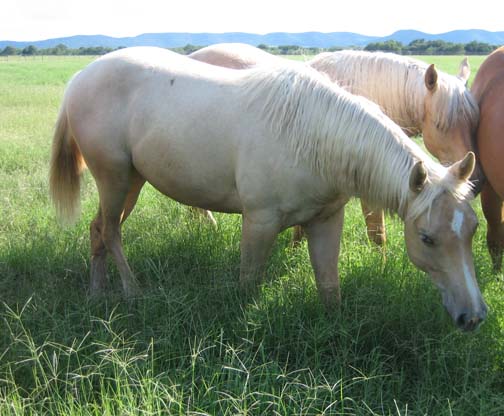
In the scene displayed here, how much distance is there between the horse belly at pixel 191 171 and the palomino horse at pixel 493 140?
174 centimetres

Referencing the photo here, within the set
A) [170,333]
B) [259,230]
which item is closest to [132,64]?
[259,230]

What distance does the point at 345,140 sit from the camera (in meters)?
2.89

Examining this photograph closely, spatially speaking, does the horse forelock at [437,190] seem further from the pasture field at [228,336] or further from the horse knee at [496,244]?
the horse knee at [496,244]

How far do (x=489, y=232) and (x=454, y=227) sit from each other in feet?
6.22

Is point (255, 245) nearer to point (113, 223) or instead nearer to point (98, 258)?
point (113, 223)

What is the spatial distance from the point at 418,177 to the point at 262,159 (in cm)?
94

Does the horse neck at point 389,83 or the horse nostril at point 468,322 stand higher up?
the horse neck at point 389,83

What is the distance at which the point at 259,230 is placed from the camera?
3168mm

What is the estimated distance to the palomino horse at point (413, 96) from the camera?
3717 mm

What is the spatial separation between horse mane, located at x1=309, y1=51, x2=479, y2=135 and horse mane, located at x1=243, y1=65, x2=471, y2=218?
2.73 feet

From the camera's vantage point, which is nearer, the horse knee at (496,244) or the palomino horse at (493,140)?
the palomino horse at (493,140)

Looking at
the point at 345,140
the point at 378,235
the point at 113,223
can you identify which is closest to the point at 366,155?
the point at 345,140

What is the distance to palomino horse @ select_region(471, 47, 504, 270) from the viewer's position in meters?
3.51

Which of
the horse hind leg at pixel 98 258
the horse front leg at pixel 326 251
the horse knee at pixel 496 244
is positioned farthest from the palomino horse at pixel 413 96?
the horse hind leg at pixel 98 258
